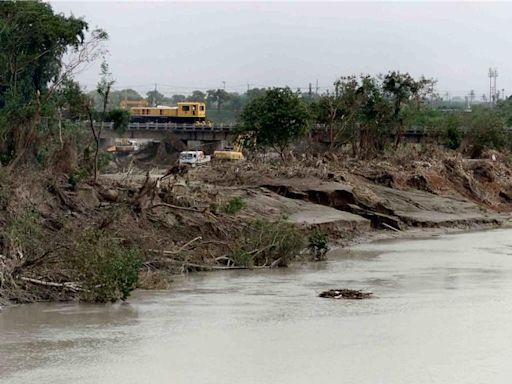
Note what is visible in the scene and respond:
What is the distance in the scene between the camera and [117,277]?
2195 centimetres

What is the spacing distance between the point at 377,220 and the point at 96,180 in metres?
13.5

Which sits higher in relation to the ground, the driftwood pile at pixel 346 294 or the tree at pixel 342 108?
the tree at pixel 342 108

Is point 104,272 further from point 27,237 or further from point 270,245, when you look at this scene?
point 270,245

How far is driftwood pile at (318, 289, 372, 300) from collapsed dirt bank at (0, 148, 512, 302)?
3718 millimetres

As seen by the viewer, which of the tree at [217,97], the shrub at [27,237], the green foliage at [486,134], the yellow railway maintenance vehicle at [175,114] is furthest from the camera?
the tree at [217,97]

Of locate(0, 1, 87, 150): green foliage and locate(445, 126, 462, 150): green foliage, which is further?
locate(445, 126, 462, 150): green foliage

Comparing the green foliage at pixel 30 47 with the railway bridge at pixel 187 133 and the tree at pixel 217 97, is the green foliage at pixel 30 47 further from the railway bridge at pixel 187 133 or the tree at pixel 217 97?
the tree at pixel 217 97

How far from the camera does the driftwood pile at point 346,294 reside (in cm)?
2364

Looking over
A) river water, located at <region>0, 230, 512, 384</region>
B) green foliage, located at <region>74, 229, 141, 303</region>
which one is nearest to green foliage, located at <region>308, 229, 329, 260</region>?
river water, located at <region>0, 230, 512, 384</region>

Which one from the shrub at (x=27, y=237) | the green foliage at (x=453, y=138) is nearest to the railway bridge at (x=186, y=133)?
the green foliage at (x=453, y=138)

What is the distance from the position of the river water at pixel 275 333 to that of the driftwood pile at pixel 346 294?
1.08 ft

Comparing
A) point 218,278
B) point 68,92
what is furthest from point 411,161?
point 218,278

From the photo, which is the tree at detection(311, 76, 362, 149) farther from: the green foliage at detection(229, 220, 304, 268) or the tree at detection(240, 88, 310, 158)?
the green foliage at detection(229, 220, 304, 268)

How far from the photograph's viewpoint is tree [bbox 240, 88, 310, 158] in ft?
169
